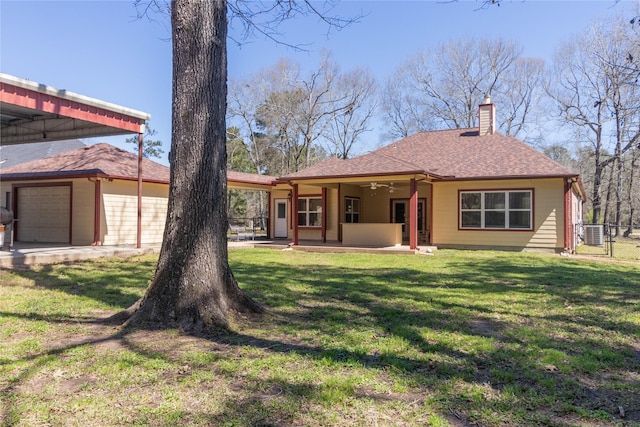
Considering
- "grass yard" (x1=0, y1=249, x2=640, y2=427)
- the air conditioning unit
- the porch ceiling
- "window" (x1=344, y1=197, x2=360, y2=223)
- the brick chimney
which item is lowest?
"grass yard" (x1=0, y1=249, x2=640, y2=427)

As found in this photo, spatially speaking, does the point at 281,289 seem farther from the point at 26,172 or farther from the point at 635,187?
the point at 635,187

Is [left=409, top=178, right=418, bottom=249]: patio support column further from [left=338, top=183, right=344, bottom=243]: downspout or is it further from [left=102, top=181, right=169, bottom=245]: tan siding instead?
[left=102, top=181, right=169, bottom=245]: tan siding

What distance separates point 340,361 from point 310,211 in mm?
15492

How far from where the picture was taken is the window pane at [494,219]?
15.6 metres

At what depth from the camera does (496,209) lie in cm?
1569

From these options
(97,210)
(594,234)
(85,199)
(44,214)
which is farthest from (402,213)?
(44,214)

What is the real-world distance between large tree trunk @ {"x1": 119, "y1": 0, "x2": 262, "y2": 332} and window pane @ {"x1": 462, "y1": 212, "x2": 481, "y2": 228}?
12645mm

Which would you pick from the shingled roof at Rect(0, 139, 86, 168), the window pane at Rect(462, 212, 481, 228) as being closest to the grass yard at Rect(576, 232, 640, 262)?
the window pane at Rect(462, 212, 481, 228)

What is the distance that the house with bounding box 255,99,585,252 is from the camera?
14.7 meters

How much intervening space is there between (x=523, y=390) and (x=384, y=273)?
20.3 feet

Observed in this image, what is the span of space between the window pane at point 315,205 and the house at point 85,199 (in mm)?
6100

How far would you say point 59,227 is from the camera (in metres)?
15.2

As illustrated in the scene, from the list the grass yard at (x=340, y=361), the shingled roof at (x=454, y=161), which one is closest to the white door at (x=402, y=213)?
the shingled roof at (x=454, y=161)

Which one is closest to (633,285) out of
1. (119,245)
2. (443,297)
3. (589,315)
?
(589,315)
